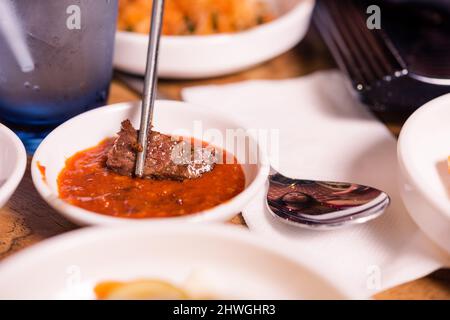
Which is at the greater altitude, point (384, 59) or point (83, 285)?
point (384, 59)

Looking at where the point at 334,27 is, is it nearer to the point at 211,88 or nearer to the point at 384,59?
the point at 384,59

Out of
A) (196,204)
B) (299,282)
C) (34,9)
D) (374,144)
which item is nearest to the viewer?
(299,282)

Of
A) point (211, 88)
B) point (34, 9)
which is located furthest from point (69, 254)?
point (211, 88)

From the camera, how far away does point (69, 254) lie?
3.87 feet

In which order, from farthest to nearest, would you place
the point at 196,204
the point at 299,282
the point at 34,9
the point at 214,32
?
1. the point at 214,32
2. the point at 34,9
3. the point at 196,204
4. the point at 299,282

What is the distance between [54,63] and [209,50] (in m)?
0.54

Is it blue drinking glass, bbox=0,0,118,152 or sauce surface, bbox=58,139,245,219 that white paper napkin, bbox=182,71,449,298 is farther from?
blue drinking glass, bbox=0,0,118,152

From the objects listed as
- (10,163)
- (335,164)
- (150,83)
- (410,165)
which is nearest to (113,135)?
(150,83)

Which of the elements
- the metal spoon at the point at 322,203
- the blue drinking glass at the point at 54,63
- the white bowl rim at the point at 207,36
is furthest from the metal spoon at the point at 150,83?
the white bowl rim at the point at 207,36

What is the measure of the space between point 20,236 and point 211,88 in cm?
84

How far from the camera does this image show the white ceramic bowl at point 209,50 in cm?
199

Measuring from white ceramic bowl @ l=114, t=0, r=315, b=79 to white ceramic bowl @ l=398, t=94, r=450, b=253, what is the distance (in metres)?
0.64

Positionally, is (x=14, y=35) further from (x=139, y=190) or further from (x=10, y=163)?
(x=139, y=190)

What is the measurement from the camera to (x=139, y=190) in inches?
57.2
